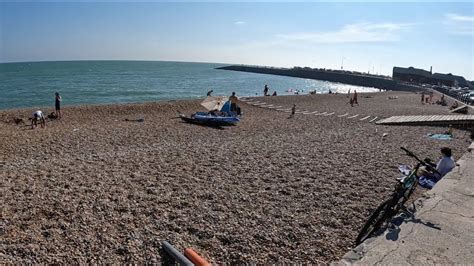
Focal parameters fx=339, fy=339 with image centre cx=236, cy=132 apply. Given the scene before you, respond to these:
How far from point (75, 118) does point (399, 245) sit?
21.3 m

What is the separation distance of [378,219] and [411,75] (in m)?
101

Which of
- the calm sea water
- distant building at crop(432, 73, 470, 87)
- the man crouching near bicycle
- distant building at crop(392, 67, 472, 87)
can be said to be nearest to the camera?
the man crouching near bicycle

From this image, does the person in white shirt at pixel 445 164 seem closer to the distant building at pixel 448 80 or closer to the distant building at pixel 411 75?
the distant building at pixel 448 80

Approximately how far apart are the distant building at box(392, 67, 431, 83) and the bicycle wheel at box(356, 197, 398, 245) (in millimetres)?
97488

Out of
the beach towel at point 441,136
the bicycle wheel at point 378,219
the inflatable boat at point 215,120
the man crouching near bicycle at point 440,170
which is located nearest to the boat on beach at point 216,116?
the inflatable boat at point 215,120

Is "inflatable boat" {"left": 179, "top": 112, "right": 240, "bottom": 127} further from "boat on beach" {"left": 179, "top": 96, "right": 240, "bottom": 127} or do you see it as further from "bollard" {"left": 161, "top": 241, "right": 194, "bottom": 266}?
"bollard" {"left": 161, "top": 241, "right": 194, "bottom": 266}

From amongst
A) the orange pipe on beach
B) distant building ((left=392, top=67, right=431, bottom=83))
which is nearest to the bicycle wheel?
the orange pipe on beach

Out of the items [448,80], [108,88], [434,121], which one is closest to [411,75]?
[448,80]

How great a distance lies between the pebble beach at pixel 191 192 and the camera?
5.63m

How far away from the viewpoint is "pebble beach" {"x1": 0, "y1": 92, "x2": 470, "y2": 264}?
5629mm

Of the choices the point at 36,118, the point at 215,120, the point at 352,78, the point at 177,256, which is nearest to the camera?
the point at 177,256

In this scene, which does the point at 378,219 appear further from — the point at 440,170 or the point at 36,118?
the point at 36,118

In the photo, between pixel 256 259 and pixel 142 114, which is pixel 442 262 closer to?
pixel 256 259

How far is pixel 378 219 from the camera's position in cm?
573
